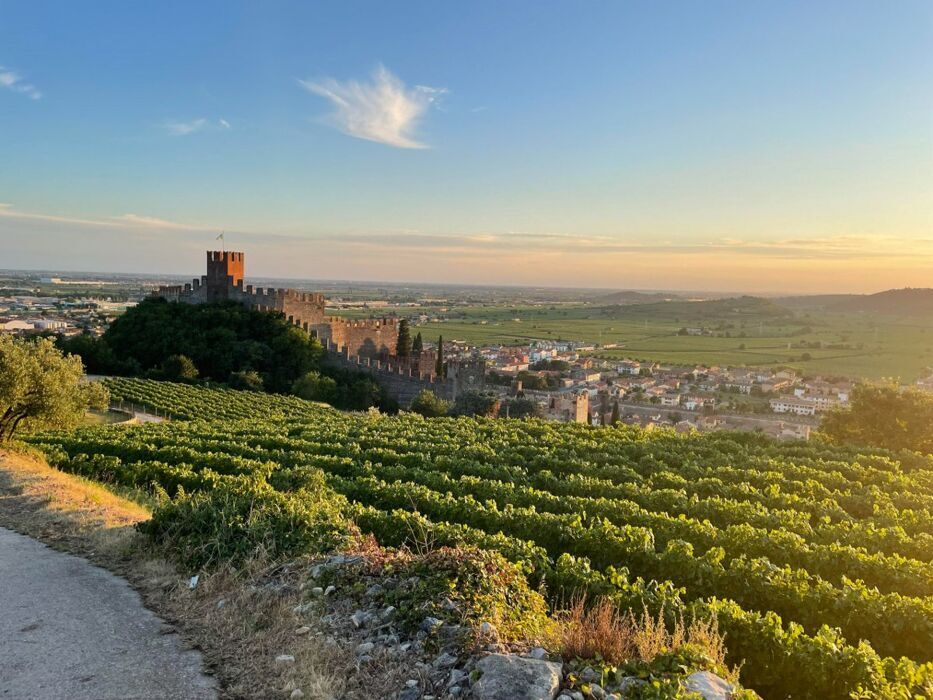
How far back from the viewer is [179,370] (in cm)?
4972

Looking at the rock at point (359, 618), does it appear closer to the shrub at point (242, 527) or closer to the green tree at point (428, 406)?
the shrub at point (242, 527)

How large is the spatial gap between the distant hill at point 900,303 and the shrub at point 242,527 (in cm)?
17783

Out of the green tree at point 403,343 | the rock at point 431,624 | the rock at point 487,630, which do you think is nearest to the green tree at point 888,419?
the rock at point 487,630

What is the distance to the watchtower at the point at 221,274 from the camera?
5841 centimetres

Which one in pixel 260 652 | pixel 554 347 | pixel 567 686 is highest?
pixel 567 686

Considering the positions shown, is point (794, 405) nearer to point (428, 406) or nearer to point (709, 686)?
point (428, 406)

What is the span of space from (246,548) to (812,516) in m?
11.0

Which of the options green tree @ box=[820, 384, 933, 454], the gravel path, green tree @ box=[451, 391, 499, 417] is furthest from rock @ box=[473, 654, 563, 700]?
green tree @ box=[451, 391, 499, 417]

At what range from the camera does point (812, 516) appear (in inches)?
492

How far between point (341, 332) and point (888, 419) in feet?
154

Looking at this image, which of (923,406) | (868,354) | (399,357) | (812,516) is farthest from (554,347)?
(812,516)

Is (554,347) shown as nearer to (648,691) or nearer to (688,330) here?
(688,330)

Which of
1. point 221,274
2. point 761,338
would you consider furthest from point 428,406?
point 761,338

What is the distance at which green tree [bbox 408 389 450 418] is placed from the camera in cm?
4716
